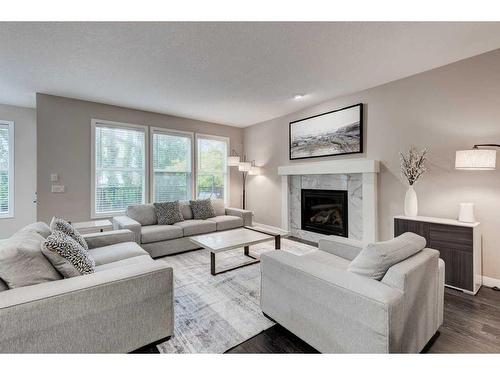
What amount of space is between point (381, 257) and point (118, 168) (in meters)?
4.48

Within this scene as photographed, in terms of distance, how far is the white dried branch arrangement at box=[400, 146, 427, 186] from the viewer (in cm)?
289

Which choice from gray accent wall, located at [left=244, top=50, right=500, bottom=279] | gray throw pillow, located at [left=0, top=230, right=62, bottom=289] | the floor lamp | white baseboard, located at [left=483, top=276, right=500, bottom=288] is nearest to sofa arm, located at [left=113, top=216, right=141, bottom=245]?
gray throw pillow, located at [left=0, top=230, right=62, bottom=289]

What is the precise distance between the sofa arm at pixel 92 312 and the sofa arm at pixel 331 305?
2.63 ft

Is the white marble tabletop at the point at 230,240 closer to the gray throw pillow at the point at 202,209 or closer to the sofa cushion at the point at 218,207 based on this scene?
the gray throw pillow at the point at 202,209

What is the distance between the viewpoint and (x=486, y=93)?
2.51 m

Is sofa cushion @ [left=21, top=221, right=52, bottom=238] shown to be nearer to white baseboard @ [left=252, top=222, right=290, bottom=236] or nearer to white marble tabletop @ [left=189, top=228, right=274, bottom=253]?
white marble tabletop @ [left=189, top=228, right=274, bottom=253]

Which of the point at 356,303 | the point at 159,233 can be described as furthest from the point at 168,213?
the point at 356,303

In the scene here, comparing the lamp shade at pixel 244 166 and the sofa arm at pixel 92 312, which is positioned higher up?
the lamp shade at pixel 244 166

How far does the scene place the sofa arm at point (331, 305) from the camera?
46.1 inches

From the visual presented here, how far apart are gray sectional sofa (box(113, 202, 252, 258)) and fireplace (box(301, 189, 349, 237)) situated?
4.24ft

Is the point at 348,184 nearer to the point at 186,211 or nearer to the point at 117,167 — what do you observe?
the point at 186,211

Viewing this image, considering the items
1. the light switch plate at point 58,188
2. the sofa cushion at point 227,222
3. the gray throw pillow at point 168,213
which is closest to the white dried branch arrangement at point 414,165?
the sofa cushion at point 227,222
